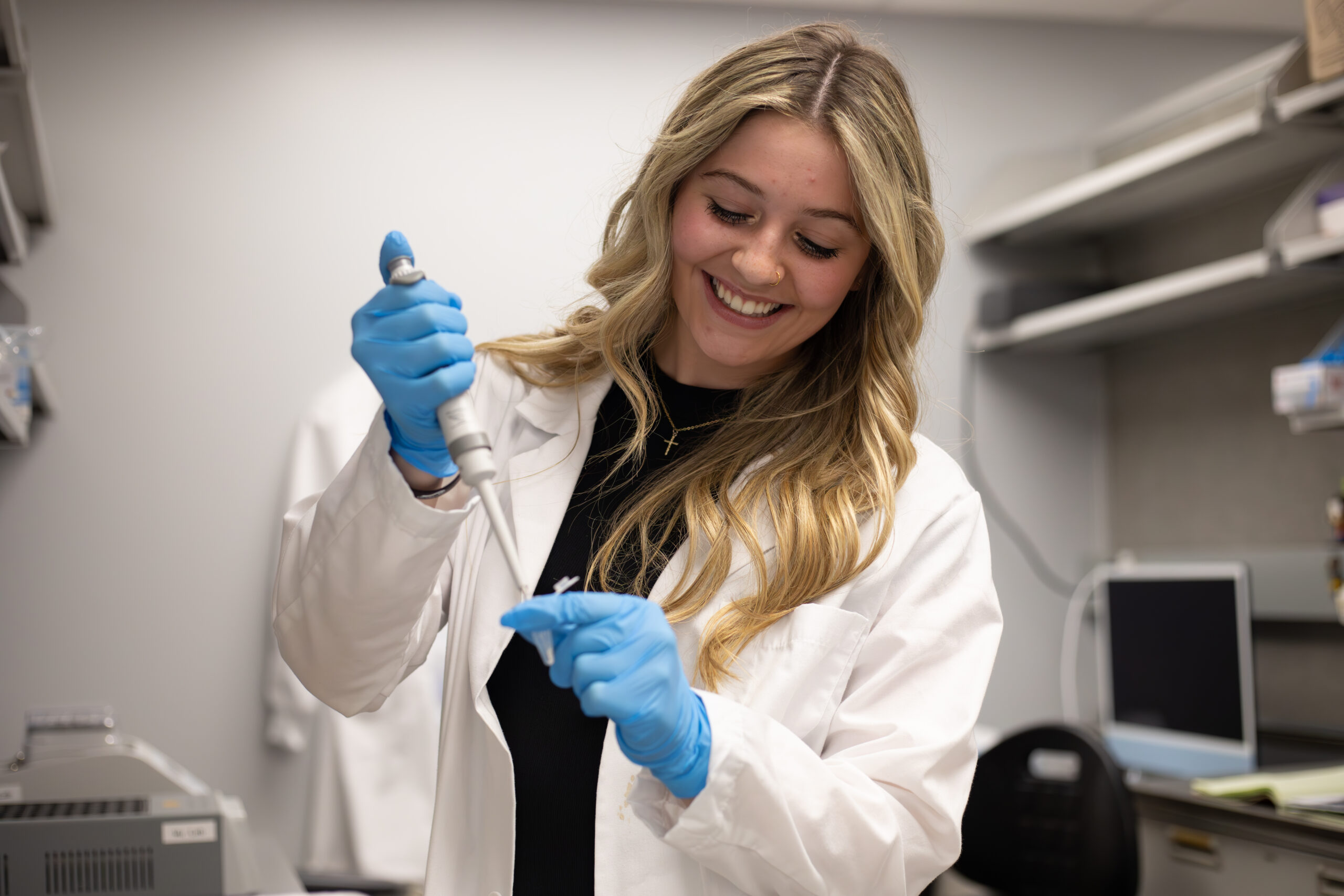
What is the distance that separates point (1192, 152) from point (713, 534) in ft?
6.25

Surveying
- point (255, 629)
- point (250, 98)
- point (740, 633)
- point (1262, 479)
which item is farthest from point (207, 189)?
point (1262, 479)

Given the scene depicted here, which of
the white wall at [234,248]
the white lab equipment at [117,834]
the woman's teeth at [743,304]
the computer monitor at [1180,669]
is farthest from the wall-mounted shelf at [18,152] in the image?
the computer monitor at [1180,669]

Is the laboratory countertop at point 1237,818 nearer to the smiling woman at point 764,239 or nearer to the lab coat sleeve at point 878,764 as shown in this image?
the lab coat sleeve at point 878,764

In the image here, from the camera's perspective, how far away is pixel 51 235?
8.72ft

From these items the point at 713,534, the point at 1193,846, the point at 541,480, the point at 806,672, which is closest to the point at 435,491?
the point at 541,480

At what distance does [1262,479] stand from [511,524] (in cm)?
231

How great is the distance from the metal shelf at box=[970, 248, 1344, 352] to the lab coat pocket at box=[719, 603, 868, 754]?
1.68 meters

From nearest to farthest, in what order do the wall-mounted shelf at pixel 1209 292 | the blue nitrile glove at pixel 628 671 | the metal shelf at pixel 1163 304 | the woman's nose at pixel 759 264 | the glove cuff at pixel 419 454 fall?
the blue nitrile glove at pixel 628 671
the glove cuff at pixel 419 454
the woman's nose at pixel 759 264
the wall-mounted shelf at pixel 1209 292
the metal shelf at pixel 1163 304

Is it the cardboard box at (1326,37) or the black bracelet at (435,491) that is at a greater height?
the cardboard box at (1326,37)

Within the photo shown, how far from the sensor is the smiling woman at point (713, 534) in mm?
913

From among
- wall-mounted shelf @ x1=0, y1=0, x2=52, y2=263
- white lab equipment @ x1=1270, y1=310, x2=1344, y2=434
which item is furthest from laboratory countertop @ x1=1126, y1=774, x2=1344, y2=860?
wall-mounted shelf @ x1=0, y1=0, x2=52, y2=263

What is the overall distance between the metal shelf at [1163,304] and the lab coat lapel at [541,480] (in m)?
1.68

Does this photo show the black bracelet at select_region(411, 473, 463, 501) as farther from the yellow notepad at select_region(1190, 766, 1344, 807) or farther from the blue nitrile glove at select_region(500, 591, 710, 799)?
the yellow notepad at select_region(1190, 766, 1344, 807)

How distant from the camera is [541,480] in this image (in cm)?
→ 116
